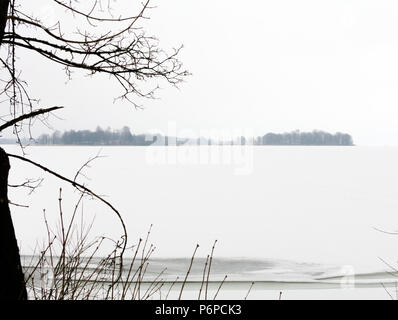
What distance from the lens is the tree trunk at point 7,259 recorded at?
9.17ft

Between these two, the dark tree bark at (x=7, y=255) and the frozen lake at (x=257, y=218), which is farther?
the frozen lake at (x=257, y=218)

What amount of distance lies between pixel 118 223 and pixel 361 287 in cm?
953

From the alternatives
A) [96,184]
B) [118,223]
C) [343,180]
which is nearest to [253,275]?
[118,223]

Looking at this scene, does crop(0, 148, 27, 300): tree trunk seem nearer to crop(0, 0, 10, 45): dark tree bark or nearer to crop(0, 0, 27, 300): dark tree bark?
crop(0, 0, 27, 300): dark tree bark

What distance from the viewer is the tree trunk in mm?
2795

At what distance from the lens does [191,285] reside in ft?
41.0

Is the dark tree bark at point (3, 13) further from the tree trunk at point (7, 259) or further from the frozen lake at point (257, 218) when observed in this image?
the frozen lake at point (257, 218)

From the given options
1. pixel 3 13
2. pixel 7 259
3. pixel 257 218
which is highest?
pixel 3 13

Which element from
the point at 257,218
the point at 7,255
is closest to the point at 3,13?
the point at 7,255

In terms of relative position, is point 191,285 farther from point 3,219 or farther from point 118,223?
point 3,219

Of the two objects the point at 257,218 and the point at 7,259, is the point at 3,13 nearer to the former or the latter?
the point at 7,259

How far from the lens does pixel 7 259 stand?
2818 mm

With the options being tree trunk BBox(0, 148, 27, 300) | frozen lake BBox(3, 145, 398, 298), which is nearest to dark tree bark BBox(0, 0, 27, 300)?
tree trunk BBox(0, 148, 27, 300)

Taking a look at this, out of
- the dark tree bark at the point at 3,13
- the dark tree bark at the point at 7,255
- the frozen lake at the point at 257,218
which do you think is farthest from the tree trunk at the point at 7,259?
the frozen lake at the point at 257,218
